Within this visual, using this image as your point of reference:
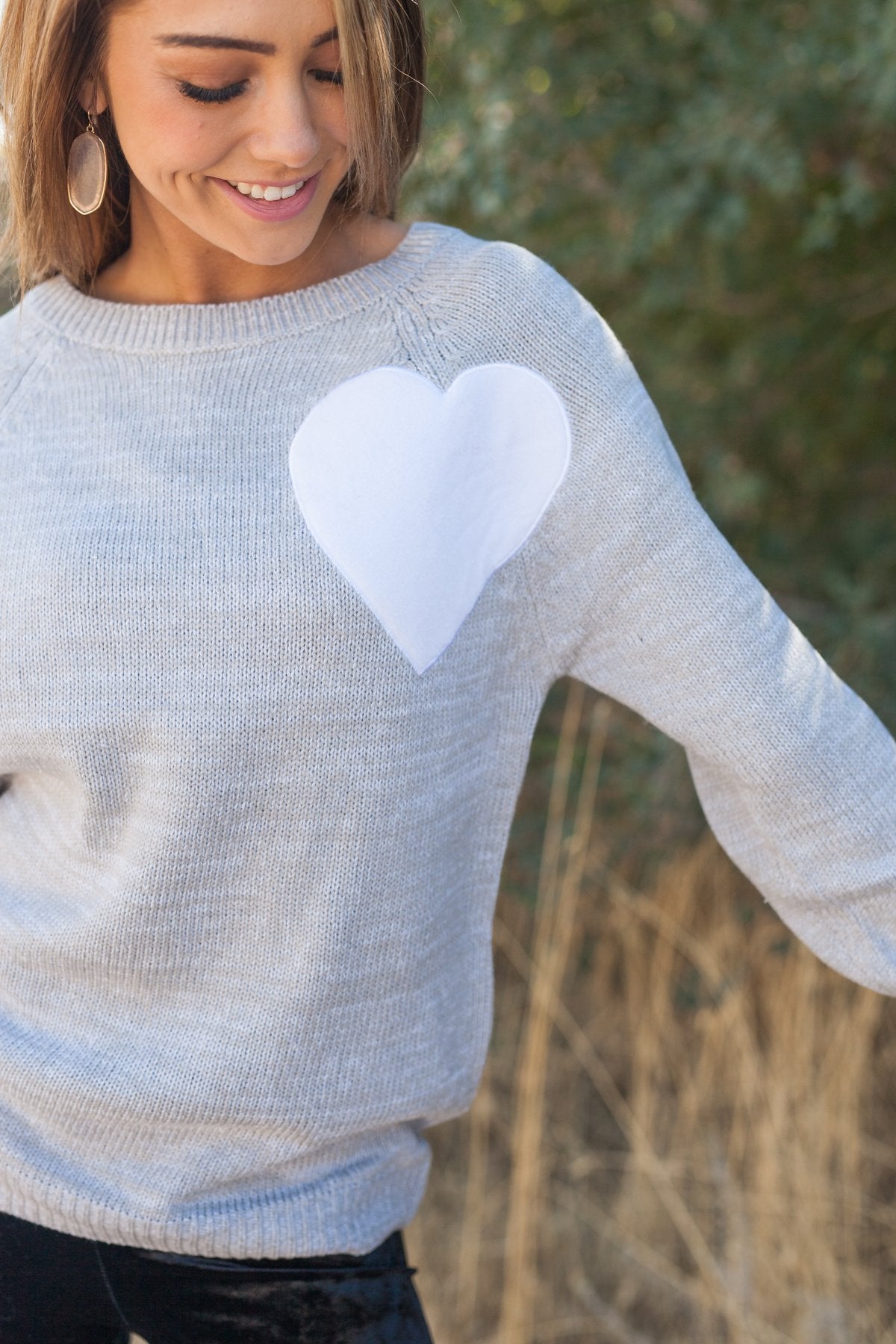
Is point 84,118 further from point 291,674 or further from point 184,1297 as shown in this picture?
point 184,1297

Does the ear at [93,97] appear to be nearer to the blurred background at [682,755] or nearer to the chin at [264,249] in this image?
the chin at [264,249]

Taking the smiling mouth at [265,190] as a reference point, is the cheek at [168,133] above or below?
above

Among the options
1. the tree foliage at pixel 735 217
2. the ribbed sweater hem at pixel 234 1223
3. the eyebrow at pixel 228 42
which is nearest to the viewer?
the eyebrow at pixel 228 42

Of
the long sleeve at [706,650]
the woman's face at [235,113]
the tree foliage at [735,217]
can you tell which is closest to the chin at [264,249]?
the woman's face at [235,113]

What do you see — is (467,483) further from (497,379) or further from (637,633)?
(637,633)

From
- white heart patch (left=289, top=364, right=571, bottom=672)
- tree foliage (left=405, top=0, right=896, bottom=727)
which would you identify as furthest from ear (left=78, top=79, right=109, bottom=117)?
tree foliage (left=405, top=0, right=896, bottom=727)

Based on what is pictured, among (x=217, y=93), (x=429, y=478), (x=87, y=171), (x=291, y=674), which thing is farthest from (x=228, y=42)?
(x=291, y=674)

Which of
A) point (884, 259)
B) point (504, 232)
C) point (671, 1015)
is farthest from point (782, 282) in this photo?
point (671, 1015)

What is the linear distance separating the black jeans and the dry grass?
867 mm

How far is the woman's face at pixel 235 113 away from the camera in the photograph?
1.09 meters

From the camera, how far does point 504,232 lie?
7.95ft

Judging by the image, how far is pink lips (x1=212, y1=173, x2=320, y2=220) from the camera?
117cm

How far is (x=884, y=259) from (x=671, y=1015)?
1.48 metres

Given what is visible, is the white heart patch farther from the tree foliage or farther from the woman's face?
the tree foliage
